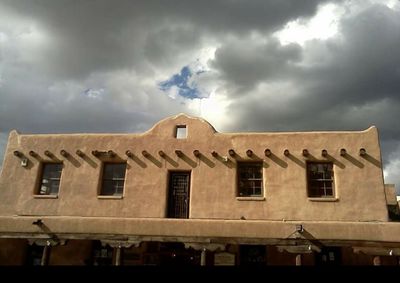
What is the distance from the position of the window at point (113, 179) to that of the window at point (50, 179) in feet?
7.13

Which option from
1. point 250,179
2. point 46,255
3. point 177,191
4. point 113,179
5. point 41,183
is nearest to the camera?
point 46,255

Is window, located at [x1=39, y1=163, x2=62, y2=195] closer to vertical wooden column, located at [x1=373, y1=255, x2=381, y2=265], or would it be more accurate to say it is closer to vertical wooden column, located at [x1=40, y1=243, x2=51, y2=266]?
vertical wooden column, located at [x1=40, y1=243, x2=51, y2=266]

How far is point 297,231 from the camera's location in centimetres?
1227

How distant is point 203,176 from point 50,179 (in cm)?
712

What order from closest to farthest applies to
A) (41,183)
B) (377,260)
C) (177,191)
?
(377,260) → (177,191) → (41,183)

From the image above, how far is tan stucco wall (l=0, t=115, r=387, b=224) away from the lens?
1488 centimetres

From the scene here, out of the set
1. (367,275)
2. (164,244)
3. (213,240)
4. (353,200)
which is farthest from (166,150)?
(367,275)

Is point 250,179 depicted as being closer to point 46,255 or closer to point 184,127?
point 184,127

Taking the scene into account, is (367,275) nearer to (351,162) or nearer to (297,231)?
(297,231)

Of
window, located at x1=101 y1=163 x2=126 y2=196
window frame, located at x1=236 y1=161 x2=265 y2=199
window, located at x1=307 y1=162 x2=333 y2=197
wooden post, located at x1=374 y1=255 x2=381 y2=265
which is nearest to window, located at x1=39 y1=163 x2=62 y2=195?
window, located at x1=101 y1=163 x2=126 y2=196

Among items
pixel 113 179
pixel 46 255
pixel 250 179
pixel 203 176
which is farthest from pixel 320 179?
pixel 46 255

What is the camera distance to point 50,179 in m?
17.1

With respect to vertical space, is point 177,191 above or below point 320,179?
below

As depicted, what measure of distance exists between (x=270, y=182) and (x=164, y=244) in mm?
5131
